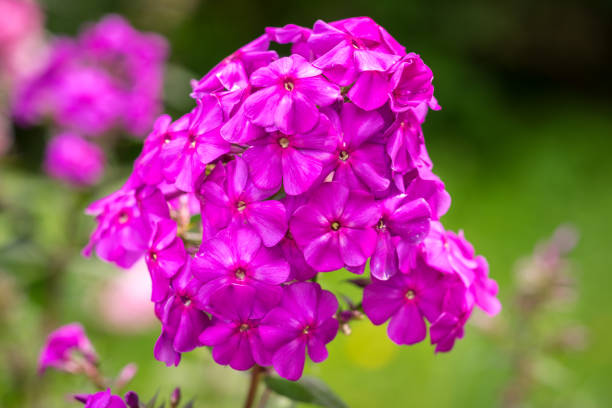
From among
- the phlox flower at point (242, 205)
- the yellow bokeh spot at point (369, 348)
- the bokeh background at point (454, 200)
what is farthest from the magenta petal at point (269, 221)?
the yellow bokeh spot at point (369, 348)

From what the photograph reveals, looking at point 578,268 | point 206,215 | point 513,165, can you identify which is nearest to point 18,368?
point 206,215

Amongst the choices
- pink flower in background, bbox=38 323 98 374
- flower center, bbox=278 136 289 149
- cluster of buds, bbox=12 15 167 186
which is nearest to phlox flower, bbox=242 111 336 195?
flower center, bbox=278 136 289 149

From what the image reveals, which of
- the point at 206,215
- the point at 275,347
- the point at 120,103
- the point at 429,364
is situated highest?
the point at 206,215

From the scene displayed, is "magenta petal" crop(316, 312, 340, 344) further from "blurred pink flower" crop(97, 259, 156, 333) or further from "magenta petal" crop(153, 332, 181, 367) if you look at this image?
"blurred pink flower" crop(97, 259, 156, 333)

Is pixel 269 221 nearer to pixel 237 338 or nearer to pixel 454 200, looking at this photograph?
pixel 237 338

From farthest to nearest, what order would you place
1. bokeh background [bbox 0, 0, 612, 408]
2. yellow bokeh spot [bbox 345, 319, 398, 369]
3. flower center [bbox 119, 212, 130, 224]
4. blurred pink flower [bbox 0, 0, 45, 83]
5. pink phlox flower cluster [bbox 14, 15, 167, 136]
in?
yellow bokeh spot [bbox 345, 319, 398, 369]
blurred pink flower [bbox 0, 0, 45, 83]
bokeh background [bbox 0, 0, 612, 408]
pink phlox flower cluster [bbox 14, 15, 167, 136]
flower center [bbox 119, 212, 130, 224]

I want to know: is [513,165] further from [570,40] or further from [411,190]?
[411,190]
